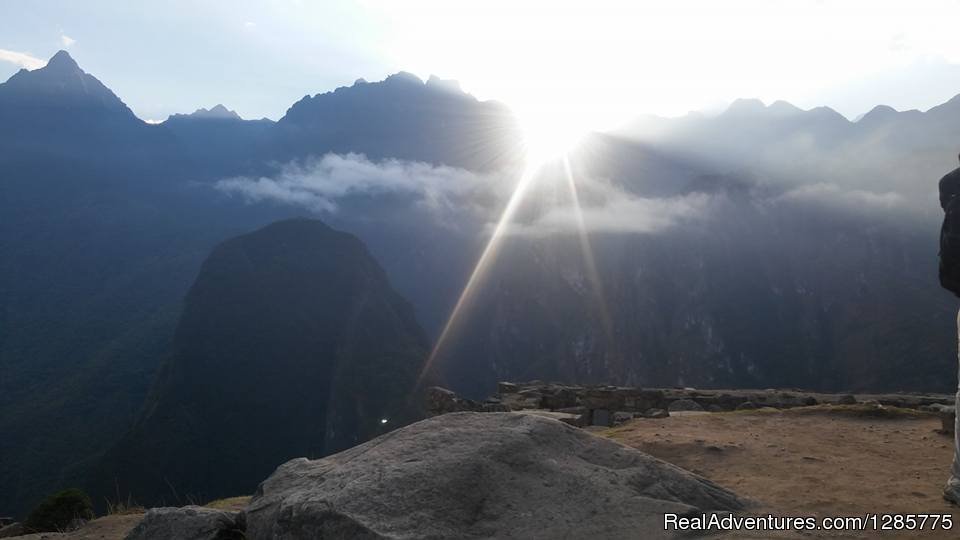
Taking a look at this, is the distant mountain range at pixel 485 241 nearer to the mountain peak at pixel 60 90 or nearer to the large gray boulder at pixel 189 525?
the mountain peak at pixel 60 90

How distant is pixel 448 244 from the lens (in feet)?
463

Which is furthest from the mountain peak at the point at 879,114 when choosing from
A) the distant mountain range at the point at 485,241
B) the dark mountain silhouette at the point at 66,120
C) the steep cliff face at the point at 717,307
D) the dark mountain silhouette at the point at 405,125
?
the dark mountain silhouette at the point at 66,120

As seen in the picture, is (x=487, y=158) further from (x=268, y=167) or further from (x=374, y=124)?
(x=268, y=167)

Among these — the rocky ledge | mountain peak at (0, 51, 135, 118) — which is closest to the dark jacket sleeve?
the rocky ledge

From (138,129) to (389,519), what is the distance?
178224 mm

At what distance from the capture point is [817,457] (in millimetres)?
10383

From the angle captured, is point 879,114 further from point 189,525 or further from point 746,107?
point 189,525

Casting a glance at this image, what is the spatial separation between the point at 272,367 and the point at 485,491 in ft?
304

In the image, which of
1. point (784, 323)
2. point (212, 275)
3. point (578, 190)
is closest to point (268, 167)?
point (212, 275)

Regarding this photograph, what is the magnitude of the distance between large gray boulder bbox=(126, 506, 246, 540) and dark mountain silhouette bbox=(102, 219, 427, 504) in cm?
6657

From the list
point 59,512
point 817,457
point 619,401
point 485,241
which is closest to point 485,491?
point 817,457

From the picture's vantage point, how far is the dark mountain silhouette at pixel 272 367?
73.8m

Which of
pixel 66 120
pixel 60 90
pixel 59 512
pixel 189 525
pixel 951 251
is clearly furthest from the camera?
pixel 60 90

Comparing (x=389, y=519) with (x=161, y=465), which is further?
(x=161, y=465)
